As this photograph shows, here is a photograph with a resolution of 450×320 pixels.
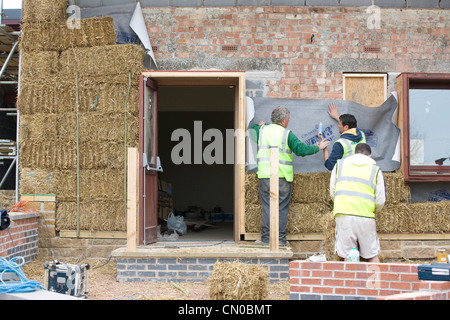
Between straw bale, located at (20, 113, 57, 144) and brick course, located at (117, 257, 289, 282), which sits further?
straw bale, located at (20, 113, 57, 144)

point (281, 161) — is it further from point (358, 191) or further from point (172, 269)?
point (172, 269)

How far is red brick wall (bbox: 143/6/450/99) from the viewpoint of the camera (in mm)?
7848

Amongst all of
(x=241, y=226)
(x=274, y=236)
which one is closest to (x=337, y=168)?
(x=274, y=236)

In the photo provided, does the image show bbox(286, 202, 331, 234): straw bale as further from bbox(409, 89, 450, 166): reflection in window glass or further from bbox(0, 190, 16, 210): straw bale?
bbox(0, 190, 16, 210): straw bale

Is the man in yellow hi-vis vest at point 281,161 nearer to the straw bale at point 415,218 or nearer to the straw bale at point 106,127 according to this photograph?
the straw bale at point 415,218

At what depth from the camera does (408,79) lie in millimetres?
7617

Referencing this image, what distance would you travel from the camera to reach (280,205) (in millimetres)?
7156

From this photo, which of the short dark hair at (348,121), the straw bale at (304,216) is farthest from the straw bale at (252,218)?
the short dark hair at (348,121)

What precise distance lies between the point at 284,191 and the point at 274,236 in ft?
2.69

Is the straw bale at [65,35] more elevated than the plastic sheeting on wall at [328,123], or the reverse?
the straw bale at [65,35]

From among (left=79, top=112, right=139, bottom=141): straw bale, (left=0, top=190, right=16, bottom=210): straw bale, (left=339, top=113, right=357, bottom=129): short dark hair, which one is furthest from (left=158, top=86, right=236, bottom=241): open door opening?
(left=339, top=113, right=357, bottom=129): short dark hair

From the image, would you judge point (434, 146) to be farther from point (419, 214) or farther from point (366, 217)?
point (366, 217)

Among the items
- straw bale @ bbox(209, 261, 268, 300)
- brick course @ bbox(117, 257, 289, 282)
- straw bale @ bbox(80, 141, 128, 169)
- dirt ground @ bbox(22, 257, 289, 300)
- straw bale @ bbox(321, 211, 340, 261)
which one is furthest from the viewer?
straw bale @ bbox(80, 141, 128, 169)

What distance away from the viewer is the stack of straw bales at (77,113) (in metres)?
7.58
